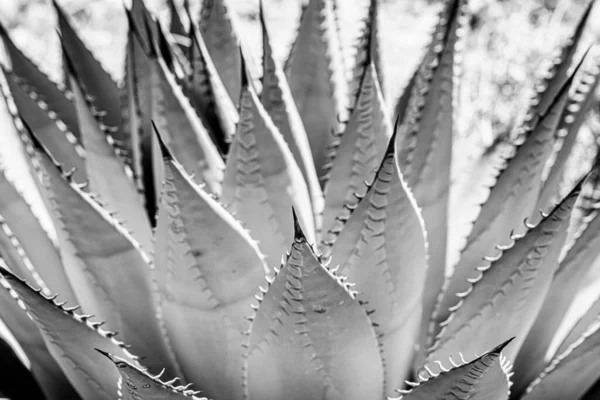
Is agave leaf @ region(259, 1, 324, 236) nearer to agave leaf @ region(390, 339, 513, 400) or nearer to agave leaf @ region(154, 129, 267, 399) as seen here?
agave leaf @ region(154, 129, 267, 399)

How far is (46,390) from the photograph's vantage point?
86 centimetres

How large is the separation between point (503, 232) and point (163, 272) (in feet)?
1.44

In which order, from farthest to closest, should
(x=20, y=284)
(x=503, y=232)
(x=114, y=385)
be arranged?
1. (x=503, y=232)
2. (x=114, y=385)
3. (x=20, y=284)

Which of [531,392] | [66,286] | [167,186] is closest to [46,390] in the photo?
[66,286]

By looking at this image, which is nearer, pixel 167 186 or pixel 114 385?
pixel 167 186

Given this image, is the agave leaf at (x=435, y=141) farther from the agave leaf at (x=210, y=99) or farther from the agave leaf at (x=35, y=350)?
the agave leaf at (x=35, y=350)

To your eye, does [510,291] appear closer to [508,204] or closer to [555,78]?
[508,204]

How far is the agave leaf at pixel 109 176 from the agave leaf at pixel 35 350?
154mm

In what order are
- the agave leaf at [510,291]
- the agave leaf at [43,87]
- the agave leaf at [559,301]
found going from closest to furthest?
the agave leaf at [510,291] < the agave leaf at [559,301] < the agave leaf at [43,87]

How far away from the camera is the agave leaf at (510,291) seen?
708 millimetres

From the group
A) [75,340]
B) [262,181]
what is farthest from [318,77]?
[75,340]

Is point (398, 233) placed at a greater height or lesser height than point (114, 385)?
greater

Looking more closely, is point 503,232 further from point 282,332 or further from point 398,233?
point 282,332

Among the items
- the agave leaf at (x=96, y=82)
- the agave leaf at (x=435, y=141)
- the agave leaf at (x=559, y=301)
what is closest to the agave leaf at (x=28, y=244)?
the agave leaf at (x=96, y=82)
